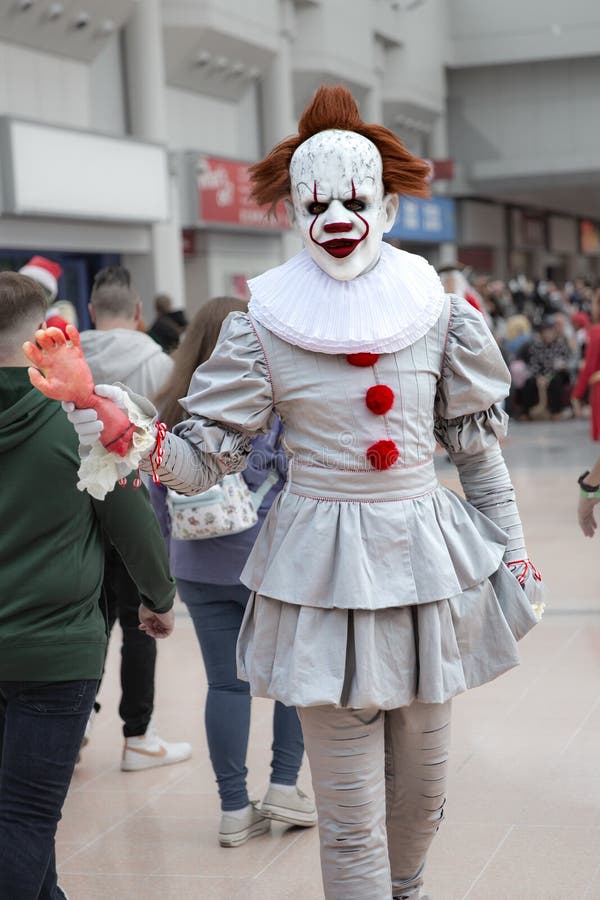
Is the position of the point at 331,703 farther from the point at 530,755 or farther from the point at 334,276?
the point at 530,755

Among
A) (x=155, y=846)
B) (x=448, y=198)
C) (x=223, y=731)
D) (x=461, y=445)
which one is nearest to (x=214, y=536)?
(x=223, y=731)

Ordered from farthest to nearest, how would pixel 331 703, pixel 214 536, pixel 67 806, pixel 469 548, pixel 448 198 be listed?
pixel 448 198 < pixel 67 806 < pixel 214 536 < pixel 469 548 < pixel 331 703

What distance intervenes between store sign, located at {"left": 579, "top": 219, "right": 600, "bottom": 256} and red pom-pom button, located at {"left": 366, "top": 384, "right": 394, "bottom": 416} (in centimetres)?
3454

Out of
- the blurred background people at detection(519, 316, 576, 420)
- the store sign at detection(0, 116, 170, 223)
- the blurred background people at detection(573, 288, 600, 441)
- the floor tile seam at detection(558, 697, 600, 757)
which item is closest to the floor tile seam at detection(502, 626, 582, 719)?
the floor tile seam at detection(558, 697, 600, 757)

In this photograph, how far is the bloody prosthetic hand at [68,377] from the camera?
2.23 meters

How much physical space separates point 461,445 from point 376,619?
0.45 metres

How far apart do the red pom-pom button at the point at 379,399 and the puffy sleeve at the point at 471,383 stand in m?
0.17

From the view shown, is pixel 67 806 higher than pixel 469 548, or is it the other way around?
pixel 469 548

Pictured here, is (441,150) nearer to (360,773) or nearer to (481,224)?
(481,224)

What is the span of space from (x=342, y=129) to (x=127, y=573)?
213cm

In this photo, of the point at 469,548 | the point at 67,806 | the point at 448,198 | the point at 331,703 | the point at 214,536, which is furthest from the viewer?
the point at 448,198

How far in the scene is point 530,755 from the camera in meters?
4.38

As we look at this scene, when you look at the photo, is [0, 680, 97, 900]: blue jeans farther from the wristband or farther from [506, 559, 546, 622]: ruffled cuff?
the wristband

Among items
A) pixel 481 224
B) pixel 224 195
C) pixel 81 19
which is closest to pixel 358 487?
pixel 81 19
